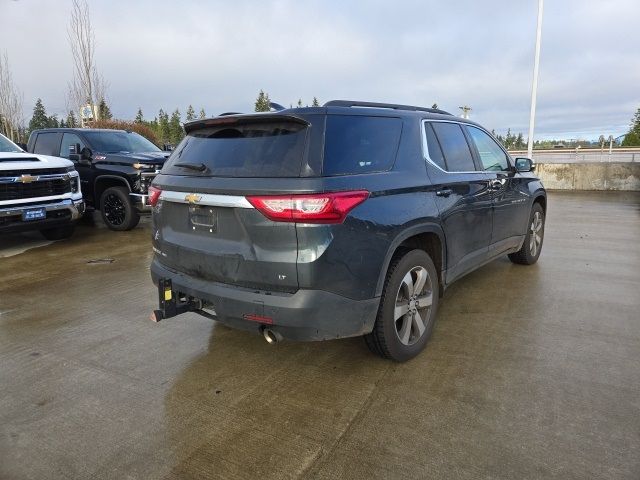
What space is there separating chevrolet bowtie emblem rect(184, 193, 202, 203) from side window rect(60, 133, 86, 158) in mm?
7244

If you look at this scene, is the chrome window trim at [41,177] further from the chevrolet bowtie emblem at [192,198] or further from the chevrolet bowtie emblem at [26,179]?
the chevrolet bowtie emblem at [192,198]

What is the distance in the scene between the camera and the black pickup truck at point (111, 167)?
8.58 metres

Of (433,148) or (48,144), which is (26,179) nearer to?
(48,144)

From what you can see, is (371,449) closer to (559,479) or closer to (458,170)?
(559,479)

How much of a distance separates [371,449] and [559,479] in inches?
34.9

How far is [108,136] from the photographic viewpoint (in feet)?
31.3

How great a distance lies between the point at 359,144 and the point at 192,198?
115 centimetres

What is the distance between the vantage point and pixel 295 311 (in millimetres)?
2701

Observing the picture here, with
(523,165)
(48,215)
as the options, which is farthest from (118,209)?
(523,165)

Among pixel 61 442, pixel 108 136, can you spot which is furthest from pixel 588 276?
pixel 108 136

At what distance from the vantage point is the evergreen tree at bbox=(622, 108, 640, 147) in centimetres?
3139

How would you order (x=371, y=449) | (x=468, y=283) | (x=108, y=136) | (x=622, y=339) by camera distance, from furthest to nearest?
1. (x=108, y=136)
2. (x=468, y=283)
3. (x=622, y=339)
4. (x=371, y=449)

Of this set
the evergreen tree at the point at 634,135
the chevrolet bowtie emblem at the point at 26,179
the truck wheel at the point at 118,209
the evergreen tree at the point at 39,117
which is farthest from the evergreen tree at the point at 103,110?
the evergreen tree at the point at 39,117

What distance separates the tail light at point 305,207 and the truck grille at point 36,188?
566 centimetres
